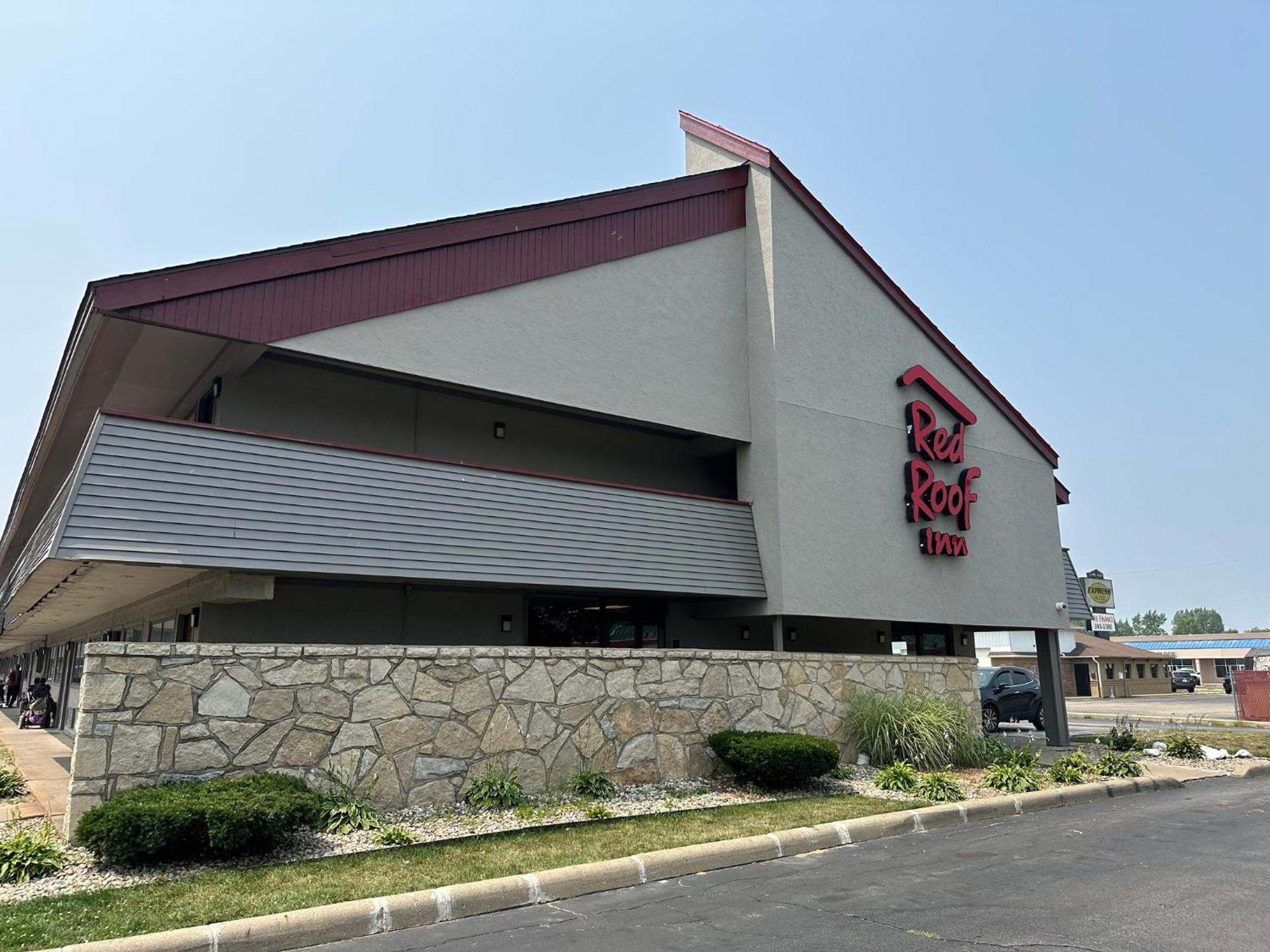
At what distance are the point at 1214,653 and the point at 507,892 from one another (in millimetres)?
87940

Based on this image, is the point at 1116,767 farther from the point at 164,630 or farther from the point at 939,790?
the point at 164,630

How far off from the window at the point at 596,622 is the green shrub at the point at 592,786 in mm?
3959

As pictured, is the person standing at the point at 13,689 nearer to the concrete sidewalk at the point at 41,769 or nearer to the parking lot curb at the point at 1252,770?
the concrete sidewalk at the point at 41,769

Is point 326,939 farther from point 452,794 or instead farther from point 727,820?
point 727,820

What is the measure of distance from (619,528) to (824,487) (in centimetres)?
398

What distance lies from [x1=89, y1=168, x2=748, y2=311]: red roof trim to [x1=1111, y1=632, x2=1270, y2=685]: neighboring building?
7264cm

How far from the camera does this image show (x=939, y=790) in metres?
11.1

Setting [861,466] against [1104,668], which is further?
[1104,668]

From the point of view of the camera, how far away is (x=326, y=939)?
5.94 metres

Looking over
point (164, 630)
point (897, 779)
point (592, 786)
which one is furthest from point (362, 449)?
point (897, 779)

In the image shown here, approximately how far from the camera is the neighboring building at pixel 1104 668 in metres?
48.9

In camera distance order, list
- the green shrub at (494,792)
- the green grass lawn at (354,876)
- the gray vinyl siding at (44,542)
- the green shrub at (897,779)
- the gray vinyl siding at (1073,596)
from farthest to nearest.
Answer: the gray vinyl siding at (1073,596)
the green shrub at (897,779)
the green shrub at (494,792)
the gray vinyl siding at (44,542)
the green grass lawn at (354,876)

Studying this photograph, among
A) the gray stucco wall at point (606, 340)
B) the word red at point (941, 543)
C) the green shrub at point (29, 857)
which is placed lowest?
the green shrub at point (29, 857)

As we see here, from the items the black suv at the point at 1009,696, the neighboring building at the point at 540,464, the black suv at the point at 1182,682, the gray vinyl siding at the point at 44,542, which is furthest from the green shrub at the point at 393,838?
the black suv at the point at 1182,682
